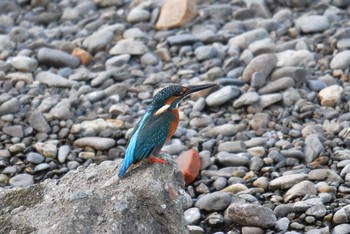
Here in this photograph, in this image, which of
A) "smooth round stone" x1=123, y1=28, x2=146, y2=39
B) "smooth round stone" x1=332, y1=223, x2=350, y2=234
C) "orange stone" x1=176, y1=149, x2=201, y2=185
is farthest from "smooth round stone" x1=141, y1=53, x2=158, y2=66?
"smooth round stone" x1=332, y1=223, x2=350, y2=234

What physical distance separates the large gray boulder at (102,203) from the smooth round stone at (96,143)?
185 centimetres

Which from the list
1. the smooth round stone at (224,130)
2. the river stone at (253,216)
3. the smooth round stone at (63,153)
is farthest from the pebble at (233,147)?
the smooth round stone at (63,153)

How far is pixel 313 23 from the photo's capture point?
8.37m

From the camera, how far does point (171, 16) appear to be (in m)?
8.80

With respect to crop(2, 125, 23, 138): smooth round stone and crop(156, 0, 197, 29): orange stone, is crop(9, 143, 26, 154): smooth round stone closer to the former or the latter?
crop(2, 125, 23, 138): smooth round stone

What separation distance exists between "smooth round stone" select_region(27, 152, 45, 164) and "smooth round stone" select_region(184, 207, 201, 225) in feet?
5.14

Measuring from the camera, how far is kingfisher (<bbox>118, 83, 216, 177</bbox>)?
452cm

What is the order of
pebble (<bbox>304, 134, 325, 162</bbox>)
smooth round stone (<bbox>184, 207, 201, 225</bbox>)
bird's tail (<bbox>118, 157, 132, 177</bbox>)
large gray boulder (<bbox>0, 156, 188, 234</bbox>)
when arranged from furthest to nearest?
1. pebble (<bbox>304, 134, 325, 162</bbox>)
2. smooth round stone (<bbox>184, 207, 201, 225</bbox>)
3. bird's tail (<bbox>118, 157, 132, 177</bbox>)
4. large gray boulder (<bbox>0, 156, 188, 234</bbox>)

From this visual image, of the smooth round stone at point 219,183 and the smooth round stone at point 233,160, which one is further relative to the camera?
the smooth round stone at point 233,160

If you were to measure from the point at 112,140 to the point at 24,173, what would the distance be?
0.81 meters

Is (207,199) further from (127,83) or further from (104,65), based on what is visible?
(104,65)

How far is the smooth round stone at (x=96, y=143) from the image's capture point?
21.4ft

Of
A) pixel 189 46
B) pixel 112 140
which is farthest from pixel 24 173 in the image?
pixel 189 46

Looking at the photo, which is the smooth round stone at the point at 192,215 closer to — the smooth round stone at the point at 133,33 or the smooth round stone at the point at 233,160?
the smooth round stone at the point at 233,160
